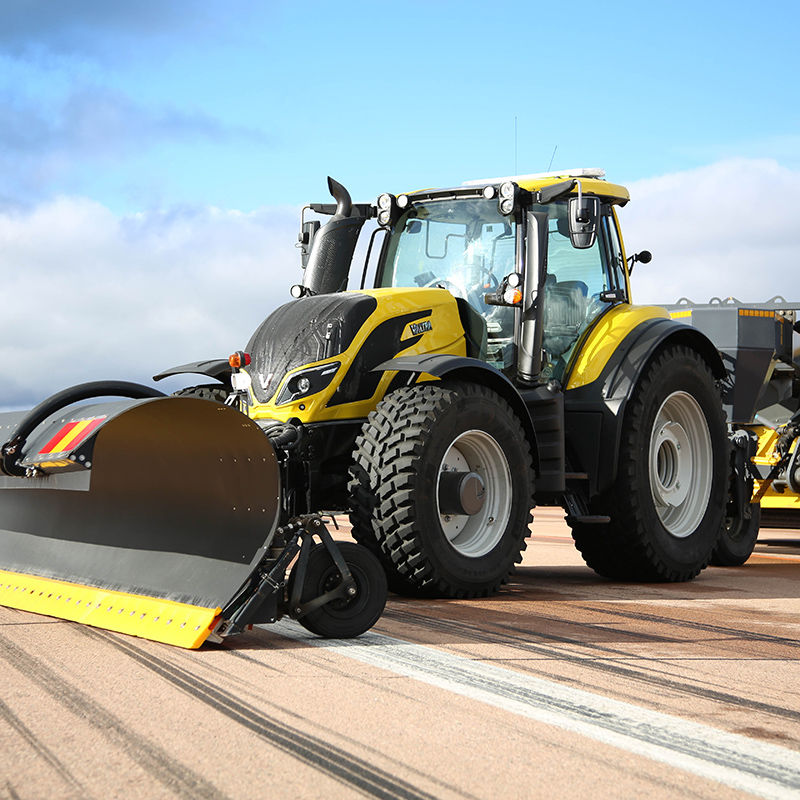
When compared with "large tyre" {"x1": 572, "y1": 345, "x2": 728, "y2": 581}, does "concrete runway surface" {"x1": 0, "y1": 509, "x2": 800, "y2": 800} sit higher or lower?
lower

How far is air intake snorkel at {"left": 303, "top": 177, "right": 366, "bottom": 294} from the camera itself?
27.6ft

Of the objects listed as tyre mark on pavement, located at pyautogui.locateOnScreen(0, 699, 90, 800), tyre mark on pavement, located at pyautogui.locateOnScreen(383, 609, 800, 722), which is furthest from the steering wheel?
tyre mark on pavement, located at pyautogui.locateOnScreen(0, 699, 90, 800)

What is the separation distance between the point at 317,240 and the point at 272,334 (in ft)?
4.01

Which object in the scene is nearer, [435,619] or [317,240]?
[435,619]

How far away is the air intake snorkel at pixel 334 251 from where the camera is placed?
8.42m

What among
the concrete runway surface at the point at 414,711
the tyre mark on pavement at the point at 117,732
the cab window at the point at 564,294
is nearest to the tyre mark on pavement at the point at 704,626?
the concrete runway surface at the point at 414,711

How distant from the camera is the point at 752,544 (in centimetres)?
1039

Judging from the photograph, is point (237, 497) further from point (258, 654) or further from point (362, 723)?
point (362, 723)

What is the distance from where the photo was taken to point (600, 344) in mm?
8172

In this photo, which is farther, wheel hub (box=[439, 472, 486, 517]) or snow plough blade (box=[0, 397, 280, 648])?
wheel hub (box=[439, 472, 486, 517])

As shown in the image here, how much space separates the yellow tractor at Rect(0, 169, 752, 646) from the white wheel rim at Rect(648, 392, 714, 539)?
0.8 inches

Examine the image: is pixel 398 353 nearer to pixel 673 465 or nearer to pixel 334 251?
pixel 334 251

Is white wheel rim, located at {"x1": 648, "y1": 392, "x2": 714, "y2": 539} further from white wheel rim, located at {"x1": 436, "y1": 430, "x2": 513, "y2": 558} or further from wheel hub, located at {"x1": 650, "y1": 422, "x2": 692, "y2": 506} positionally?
white wheel rim, located at {"x1": 436, "y1": 430, "x2": 513, "y2": 558}

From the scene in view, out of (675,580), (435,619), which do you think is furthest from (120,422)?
(675,580)
